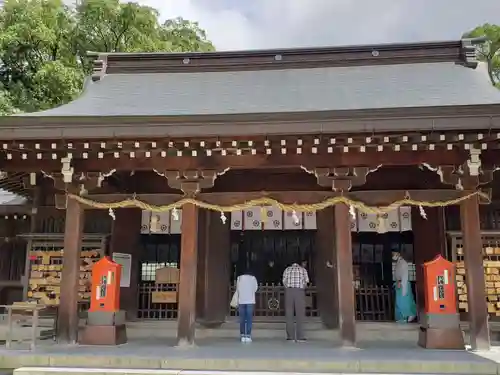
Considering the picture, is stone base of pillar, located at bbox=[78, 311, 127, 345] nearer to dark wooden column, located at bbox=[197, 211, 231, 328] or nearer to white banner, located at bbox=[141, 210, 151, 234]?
dark wooden column, located at bbox=[197, 211, 231, 328]

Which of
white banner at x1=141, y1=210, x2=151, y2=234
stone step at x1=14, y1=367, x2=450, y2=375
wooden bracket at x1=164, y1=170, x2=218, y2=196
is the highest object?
wooden bracket at x1=164, y1=170, x2=218, y2=196

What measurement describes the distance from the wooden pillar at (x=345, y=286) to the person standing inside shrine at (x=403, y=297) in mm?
2040

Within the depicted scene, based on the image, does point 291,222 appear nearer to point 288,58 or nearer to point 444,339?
point 444,339

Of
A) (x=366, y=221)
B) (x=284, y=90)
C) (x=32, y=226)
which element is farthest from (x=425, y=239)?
(x=32, y=226)

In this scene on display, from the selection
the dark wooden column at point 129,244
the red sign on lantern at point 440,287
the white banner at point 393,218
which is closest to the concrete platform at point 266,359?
the red sign on lantern at point 440,287

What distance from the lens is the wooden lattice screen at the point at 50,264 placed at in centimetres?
891

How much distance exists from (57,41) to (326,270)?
54.4 feet

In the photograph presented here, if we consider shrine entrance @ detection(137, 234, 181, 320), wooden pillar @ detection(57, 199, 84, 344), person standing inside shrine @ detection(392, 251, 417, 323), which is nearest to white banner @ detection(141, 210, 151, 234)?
shrine entrance @ detection(137, 234, 181, 320)

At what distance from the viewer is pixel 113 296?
747 centimetres

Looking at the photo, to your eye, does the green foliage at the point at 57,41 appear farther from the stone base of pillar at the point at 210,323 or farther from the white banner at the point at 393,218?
the white banner at the point at 393,218

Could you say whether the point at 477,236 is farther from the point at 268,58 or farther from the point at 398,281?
the point at 268,58

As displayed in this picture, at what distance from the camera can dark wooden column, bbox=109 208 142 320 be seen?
8875 mm

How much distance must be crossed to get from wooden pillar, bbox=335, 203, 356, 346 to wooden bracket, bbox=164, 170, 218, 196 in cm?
210

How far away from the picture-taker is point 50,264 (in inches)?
356
